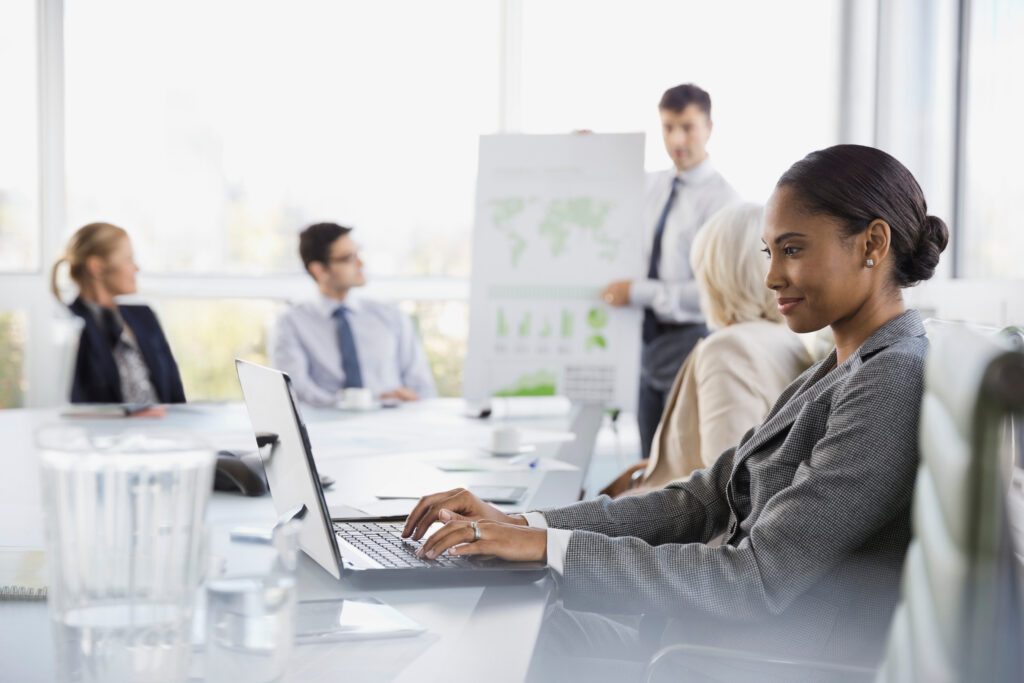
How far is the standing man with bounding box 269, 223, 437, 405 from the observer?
383 cm

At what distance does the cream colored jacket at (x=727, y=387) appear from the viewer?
2047 millimetres

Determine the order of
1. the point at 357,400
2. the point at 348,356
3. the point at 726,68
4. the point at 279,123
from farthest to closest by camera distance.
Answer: the point at 279,123 → the point at 726,68 → the point at 348,356 → the point at 357,400

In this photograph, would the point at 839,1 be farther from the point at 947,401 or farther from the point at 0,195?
the point at 947,401

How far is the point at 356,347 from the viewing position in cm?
390

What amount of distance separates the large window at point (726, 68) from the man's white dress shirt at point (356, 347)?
1725 mm

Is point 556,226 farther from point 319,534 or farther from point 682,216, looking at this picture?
point 319,534

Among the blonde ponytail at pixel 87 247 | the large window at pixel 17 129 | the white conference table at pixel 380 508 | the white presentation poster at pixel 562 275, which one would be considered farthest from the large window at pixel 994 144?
the large window at pixel 17 129

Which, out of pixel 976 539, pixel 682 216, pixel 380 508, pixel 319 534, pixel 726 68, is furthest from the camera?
pixel 726 68

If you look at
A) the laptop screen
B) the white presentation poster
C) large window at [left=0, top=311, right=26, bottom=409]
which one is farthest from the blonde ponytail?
the laptop screen

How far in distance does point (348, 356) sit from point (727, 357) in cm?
205

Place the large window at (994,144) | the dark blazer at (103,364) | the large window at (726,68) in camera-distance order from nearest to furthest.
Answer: the large window at (994,144), the dark blazer at (103,364), the large window at (726,68)

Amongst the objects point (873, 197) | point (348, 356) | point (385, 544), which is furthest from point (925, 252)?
point (348, 356)

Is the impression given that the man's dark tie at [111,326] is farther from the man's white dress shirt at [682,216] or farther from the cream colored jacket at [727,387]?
the cream colored jacket at [727,387]

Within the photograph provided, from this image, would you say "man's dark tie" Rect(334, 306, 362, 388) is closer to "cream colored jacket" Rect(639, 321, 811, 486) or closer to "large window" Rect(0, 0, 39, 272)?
"cream colored jacket" Rect(639, 321, 811, 486)
